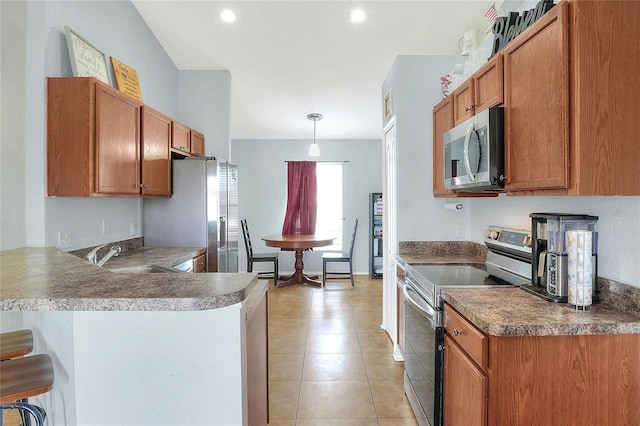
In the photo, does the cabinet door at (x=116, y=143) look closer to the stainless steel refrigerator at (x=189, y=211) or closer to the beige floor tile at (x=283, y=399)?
the stainless steel refrigerator at (x=189, y=211)

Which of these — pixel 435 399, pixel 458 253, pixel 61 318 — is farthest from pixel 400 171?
pixel 61 318

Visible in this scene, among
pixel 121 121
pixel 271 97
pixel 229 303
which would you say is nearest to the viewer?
pixel 229 303

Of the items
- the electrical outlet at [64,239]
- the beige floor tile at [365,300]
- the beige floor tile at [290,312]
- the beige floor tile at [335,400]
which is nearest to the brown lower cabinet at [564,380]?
the beige floor tile at [335,400]

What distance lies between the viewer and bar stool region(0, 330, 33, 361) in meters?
1.40

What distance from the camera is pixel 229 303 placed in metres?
1.02

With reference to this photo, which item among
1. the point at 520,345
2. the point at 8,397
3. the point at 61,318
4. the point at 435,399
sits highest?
the point at 61,318

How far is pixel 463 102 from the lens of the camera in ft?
6.89

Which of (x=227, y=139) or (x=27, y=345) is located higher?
(x=227, y=139)

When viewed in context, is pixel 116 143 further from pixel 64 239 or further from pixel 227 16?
pixel 227 16

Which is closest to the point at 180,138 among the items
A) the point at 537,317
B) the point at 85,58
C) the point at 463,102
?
the point at 85,58

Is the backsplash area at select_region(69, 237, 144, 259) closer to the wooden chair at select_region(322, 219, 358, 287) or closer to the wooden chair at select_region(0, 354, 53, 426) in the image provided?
the wooden chair at select_region(0, 354, 53, 426)

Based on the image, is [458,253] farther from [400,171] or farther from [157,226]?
[157,226]

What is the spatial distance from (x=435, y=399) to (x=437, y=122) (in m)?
1.83

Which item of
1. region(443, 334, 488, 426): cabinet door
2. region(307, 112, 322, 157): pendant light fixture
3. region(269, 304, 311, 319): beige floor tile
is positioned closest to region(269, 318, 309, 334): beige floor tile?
region(269, 304, 311, 319): beige floor tile
